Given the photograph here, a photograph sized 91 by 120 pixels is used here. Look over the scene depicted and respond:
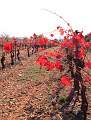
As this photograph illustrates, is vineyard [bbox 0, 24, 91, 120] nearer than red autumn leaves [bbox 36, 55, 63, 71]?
Yes

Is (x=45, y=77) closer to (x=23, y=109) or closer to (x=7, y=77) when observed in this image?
(x=7, y=77)

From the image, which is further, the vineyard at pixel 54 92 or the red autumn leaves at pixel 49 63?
the red autumn leaves at pixel 49 63

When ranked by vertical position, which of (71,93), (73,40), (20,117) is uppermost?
(73,40)

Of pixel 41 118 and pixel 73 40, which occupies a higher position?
pixel 73 40

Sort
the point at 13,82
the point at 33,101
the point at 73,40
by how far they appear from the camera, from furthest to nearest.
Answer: the point at 13,82, the point at 33,101, the point at 73,40

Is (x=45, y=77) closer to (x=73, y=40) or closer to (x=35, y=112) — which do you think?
(x=35, y=112)

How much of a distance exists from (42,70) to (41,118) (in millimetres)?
19645

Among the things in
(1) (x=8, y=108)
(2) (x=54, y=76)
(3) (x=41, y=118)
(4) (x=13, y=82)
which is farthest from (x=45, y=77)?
(3) (x=41, y=118)

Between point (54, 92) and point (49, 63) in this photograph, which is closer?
point (54, 92)

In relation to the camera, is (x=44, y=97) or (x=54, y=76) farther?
(x=54, y=76)

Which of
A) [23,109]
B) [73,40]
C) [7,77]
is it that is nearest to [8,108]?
[23,109]

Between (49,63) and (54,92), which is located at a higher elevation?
(49,63)

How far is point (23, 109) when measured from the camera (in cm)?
2769

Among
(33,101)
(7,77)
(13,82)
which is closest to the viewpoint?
(33,101)
